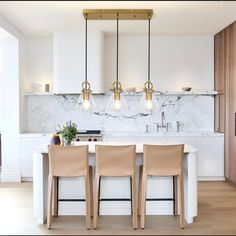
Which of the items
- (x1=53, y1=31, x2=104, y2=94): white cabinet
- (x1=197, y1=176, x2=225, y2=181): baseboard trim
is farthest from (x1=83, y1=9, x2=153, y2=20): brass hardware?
(x1=197, y1=176, x2=225, y2=181): baseboard trim

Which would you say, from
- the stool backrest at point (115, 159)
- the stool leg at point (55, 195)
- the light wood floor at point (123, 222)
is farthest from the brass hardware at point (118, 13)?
the light wood floor at point (123, 222)

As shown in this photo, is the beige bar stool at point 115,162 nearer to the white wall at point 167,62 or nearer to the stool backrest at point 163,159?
the stool backrest at point 163,159

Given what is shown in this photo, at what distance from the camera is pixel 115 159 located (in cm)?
389

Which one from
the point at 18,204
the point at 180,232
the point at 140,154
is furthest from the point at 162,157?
the point at 18,204

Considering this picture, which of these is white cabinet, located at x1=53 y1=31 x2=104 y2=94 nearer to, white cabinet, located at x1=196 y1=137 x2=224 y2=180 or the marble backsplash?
the marble backsplash

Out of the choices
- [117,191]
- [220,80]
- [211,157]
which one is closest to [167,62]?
[220,80]

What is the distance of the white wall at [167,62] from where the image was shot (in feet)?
22.5

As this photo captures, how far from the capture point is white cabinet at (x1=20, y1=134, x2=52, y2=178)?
6.29 metres

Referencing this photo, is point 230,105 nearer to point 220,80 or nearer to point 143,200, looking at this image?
point 220,80

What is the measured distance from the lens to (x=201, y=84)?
271 inches

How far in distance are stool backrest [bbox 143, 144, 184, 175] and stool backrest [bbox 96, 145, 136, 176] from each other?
0.54ft

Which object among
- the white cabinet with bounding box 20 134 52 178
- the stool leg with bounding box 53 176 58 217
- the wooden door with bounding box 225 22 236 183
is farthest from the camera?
the white cabinet with bounding box 20 134 52 178

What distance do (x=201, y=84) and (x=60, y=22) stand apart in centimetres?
295

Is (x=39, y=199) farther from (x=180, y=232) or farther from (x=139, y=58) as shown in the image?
(x=139, y=58)
